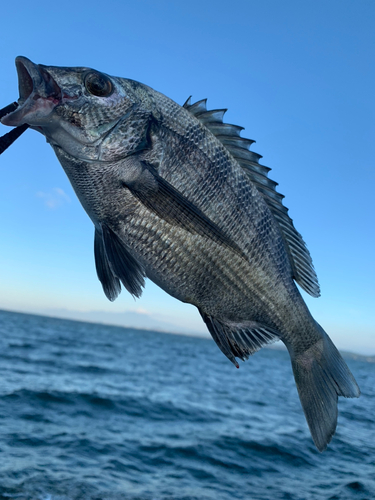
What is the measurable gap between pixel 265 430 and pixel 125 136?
15.5 metres

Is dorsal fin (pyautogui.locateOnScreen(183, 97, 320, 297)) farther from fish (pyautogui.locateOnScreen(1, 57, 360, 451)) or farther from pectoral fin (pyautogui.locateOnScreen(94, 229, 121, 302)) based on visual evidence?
pectoral fin (pyautogui.locateOnScreen(94, 229, 121, 302))

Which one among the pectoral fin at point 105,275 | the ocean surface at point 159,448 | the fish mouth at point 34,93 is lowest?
the ocean surface at point 159,448

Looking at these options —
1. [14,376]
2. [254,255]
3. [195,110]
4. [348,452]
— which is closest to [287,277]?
[254,255]

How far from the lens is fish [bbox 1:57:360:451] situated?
2357 millimetres

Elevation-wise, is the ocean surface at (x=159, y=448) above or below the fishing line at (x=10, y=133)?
below

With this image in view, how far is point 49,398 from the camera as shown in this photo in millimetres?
15805

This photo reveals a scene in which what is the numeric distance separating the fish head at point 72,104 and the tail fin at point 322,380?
83.4 inches

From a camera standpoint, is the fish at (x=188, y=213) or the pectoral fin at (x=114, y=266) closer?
the fish at (x=188, y=213)

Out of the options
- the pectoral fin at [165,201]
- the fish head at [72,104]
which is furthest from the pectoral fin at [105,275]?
the fish head at [72,104]

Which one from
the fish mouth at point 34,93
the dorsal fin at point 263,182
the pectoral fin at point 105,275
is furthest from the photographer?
the dorsal fin at point 263,182

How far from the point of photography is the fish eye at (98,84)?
95.7 inches

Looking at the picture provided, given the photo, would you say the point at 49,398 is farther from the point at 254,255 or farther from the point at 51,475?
the point at 254,255

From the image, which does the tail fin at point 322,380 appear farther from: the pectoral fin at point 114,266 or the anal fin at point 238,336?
the pectoral fin at point 114,266

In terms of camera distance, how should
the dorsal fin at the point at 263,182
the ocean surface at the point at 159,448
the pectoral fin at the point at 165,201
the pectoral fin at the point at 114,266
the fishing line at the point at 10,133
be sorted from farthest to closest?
1. the ocean surface at the point at 159,448
2. the dorsal fin at the point at 263,182
3. the pectoral fin at the point at 114,266
4. the pectoral fin at the point at 165,201
5. the fishing line at the point at 10,133
